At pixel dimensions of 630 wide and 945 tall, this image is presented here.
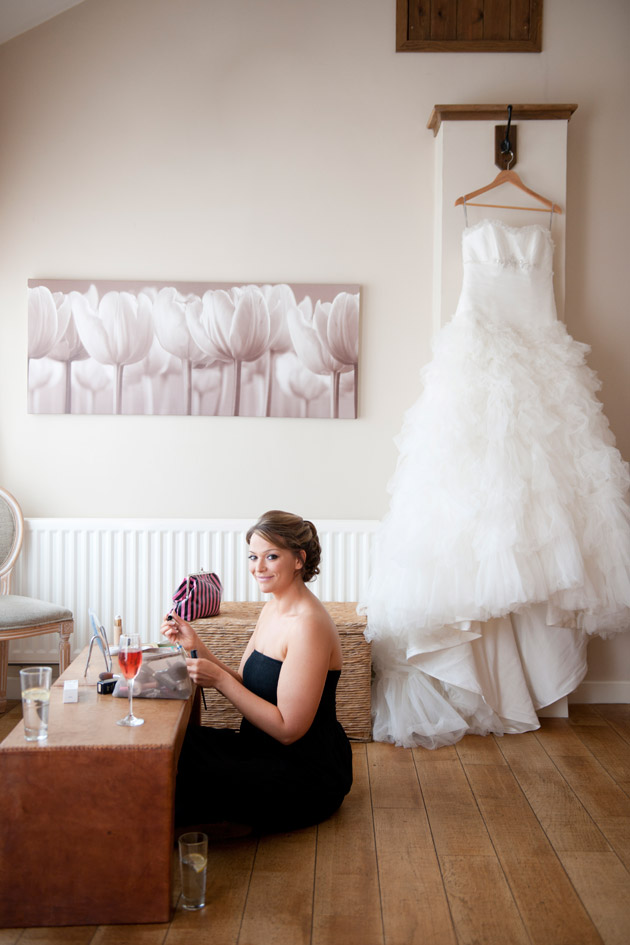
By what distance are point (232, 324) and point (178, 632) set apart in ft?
6.20

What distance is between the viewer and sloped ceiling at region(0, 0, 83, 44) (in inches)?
145

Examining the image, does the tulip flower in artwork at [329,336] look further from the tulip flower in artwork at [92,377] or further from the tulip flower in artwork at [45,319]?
the tulip flower in artwork at [45,319]

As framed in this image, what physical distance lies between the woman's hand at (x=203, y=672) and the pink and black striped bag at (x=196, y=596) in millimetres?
961

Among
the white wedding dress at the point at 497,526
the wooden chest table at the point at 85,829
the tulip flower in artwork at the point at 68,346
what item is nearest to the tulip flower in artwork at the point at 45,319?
the tulip flower in artwork at the point at 68,346

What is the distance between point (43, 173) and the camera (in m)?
3.92

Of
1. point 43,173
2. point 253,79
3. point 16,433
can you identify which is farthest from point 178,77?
point 16,433

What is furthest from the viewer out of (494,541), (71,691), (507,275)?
(507,275)

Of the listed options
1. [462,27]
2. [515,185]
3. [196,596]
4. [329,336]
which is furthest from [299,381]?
[462,27]

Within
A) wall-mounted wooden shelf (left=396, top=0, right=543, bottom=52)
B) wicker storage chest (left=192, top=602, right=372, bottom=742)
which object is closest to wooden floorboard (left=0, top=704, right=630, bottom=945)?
wicker storage chest (left=192, top=602, right=372, bottom=742)

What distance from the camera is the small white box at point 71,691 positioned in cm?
223

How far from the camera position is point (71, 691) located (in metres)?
2.25

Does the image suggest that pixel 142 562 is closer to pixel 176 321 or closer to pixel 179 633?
pixel 176 321

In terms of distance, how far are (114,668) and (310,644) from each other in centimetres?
59

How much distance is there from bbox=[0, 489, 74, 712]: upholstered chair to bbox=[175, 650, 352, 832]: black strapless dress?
1186 millimetres
